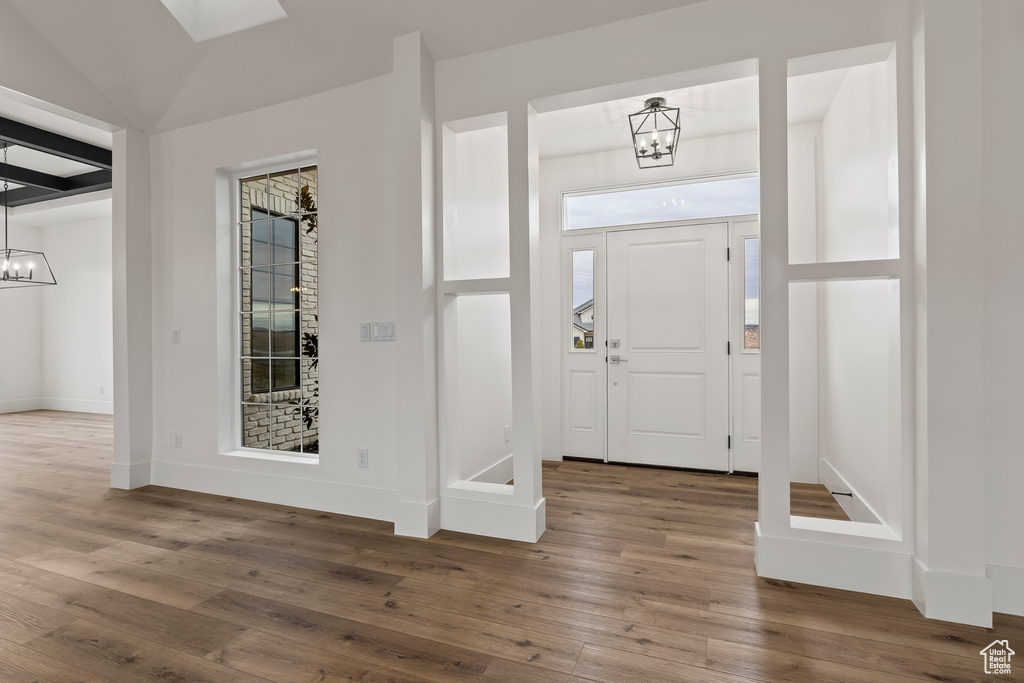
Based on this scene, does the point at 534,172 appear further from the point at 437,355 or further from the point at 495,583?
the point at 495,583

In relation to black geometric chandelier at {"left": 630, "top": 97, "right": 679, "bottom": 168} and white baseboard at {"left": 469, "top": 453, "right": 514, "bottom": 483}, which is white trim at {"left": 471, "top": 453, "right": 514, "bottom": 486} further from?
black geometric chandelier at {"left": 630, "top": 97, "right": 679, "bottom": 168}

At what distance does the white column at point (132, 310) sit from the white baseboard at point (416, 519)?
2.45 meters

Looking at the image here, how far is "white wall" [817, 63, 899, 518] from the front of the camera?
277 cm

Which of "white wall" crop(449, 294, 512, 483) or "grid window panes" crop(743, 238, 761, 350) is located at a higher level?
"grid window panes" crop(743, 238, 761, 350)

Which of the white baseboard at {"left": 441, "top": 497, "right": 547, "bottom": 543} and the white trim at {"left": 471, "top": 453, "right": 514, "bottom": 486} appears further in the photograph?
the white trim at {"left": 471, "top": 453, "right": 514, "bottom": 486}

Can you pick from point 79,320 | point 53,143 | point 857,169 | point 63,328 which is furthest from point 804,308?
point 63,328

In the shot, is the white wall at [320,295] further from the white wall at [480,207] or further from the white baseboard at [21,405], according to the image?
the white baseboard at [21,405]

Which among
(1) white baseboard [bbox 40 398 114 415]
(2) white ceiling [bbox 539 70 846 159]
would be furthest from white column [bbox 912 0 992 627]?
(1) white baseboard [bbox 40 398 114 415]

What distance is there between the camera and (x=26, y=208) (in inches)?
287

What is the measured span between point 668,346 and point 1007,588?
270 cm

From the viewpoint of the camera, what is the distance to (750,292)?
4258mm

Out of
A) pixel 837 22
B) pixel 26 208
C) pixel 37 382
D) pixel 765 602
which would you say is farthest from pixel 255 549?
pixel 37 382

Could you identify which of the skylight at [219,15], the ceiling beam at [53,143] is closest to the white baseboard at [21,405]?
the ceiling beam at [53,143]

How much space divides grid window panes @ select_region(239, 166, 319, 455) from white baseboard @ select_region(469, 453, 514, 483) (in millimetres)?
1228
